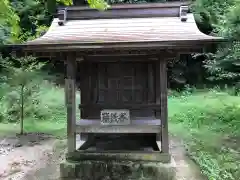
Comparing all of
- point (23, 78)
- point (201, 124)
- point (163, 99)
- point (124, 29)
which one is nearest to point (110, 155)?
point (163, 99)

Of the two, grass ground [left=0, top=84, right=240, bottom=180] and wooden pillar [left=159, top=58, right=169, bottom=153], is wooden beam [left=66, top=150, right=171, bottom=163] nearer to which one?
wooden pillar [left=159, top=58, right=169, bottom=153]

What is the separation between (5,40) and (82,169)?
398 inches

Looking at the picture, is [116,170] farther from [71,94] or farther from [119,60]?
[119,60]

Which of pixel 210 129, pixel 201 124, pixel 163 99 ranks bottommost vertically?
pixel 201 124

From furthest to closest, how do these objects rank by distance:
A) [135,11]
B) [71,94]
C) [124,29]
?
[135,11]
[124,29]
[71,94]

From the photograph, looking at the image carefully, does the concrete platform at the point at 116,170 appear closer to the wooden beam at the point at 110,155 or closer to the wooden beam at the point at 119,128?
the wooden beam at the point at 110,155

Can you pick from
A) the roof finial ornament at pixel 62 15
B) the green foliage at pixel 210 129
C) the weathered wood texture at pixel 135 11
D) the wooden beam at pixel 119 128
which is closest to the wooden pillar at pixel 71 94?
the wooden beam at pixel 119 128

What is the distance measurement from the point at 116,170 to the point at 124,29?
109 inches

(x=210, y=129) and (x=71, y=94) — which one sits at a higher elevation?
(x=71, y=94)

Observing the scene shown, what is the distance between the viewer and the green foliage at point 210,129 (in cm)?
678

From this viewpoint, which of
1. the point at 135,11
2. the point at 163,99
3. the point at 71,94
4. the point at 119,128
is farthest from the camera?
the point at 135,11

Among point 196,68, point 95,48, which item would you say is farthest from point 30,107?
point 196,68

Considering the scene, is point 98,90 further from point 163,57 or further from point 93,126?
point 163,57

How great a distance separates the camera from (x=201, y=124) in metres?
11.5
